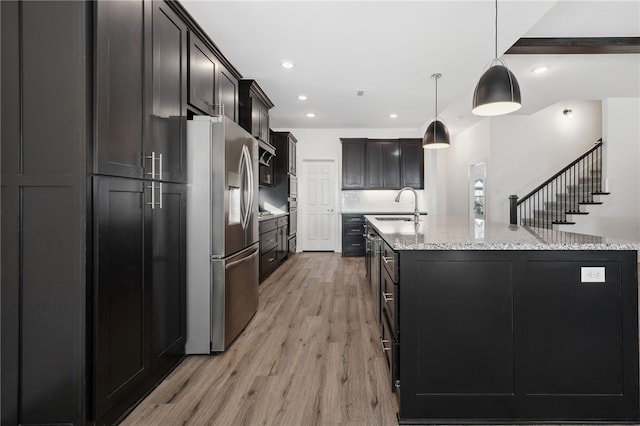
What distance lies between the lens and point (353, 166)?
282 inches

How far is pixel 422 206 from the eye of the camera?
7.30 meters

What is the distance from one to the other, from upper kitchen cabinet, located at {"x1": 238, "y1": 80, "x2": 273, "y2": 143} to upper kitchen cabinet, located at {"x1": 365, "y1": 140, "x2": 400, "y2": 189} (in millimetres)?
3030

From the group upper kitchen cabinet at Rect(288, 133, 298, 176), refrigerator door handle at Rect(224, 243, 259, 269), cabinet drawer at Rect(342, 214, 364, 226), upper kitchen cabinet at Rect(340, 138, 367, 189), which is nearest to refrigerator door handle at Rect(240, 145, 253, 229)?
refrigerator door handle at Rect(224, 243, 259, 269)

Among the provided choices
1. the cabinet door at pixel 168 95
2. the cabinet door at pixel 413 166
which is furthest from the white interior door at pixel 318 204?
the cabinet door at pixel 168 95

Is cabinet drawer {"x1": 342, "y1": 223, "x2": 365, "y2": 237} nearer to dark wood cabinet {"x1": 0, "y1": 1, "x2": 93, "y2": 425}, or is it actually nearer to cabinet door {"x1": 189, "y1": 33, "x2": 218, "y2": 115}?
cabinet door {"x1": 189, "y1": 33, "x2": 218, "y2": 115}

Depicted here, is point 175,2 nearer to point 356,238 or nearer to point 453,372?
point 453,372

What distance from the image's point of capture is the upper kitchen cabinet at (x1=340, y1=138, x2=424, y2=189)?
7117 mm

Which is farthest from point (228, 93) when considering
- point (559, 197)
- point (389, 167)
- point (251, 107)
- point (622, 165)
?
point (559, 197)

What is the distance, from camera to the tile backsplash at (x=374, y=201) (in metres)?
7.53

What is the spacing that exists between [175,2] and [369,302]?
325cm

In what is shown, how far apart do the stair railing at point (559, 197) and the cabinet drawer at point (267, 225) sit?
182 inches

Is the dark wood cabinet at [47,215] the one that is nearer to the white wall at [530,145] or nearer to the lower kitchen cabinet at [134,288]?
the lower kitchen cabinet at [134,288]

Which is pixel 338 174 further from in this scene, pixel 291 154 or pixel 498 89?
pixel 498 89

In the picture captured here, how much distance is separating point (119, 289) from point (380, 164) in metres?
6.08
